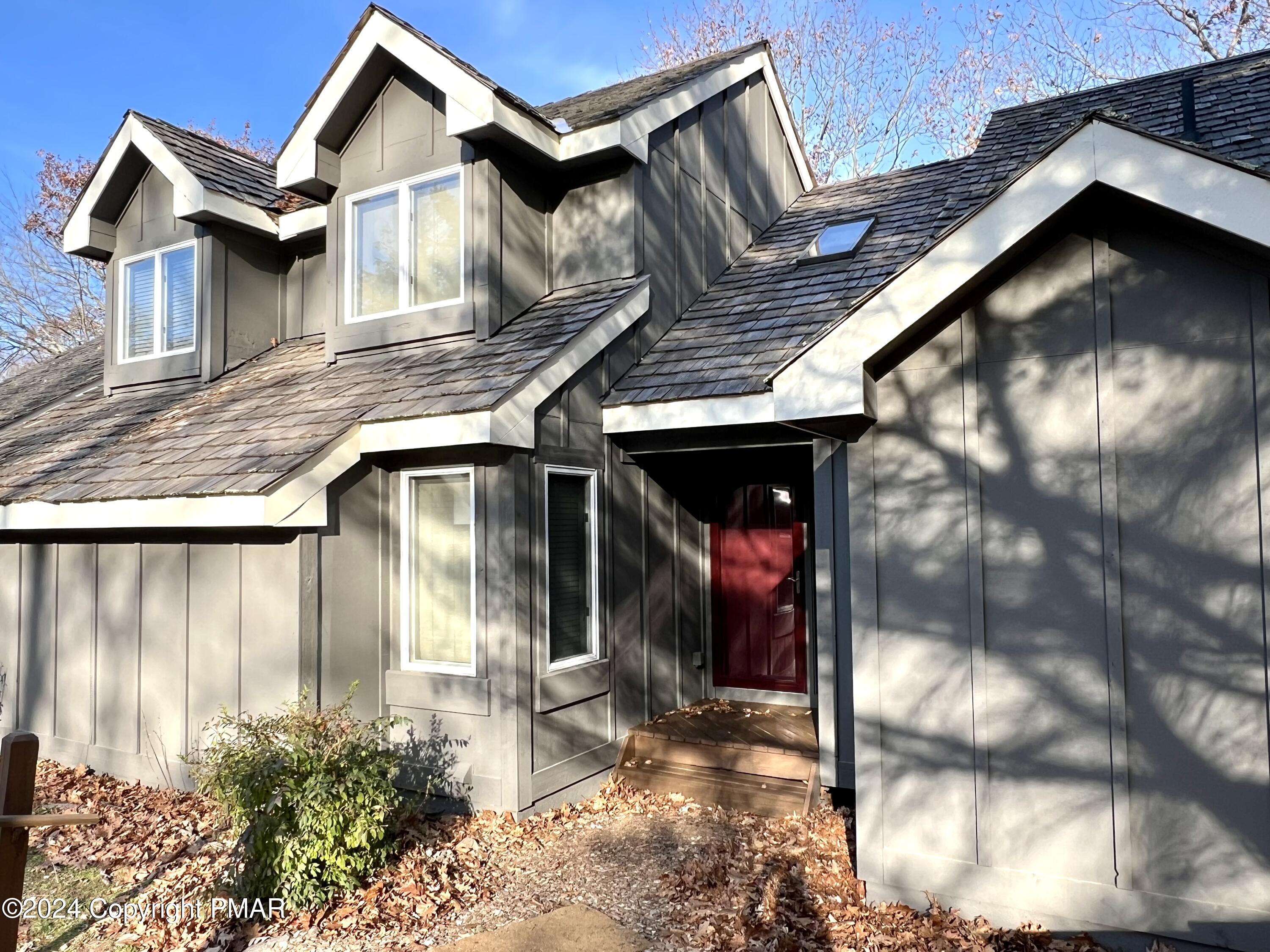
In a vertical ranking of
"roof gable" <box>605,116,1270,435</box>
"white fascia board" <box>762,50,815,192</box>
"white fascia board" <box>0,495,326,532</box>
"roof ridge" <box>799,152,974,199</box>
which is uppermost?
"white fascia board" <box>762,50,815,192</box>

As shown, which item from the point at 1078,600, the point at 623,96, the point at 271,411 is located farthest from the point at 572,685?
the point at 623,96

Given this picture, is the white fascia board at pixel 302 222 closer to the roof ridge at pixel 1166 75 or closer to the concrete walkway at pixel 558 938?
the concrete walkway at pixel 558 938

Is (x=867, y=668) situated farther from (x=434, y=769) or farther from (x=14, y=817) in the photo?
(x=14, y=817)

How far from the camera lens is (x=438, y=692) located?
6641 millimetres

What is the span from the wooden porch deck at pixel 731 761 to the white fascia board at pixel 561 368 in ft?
10.0

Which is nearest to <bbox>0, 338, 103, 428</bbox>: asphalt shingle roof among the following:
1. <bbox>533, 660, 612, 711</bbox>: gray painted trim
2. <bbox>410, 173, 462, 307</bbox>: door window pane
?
<bbox>410, 173, 462, 307</bbox>: door window pane

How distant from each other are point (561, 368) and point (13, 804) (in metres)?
4.48

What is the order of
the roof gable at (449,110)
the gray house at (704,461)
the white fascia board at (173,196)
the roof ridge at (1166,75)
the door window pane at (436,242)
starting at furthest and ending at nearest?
the white fascia board at (173,196) → the roof ridge at (1166,75) → the door window pane at (436,242) → the roof gable at (449,110) → the gray house at (704,461)

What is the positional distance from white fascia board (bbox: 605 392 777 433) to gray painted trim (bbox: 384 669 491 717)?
2529 millimetres

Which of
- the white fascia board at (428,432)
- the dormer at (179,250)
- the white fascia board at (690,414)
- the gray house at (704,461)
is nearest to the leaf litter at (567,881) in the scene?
the gray house at (704,461)

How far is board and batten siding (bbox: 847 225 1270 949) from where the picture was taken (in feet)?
13.4

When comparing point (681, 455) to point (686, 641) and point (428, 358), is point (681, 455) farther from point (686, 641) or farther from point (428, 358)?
point (428, 358)

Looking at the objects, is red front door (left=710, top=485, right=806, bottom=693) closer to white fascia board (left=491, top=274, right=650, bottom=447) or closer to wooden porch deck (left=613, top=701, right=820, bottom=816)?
wooden porch deck (left=613, top=701, right=820, bottom=816)

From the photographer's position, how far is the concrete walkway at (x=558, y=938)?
4.49 meters
